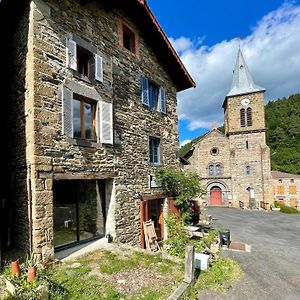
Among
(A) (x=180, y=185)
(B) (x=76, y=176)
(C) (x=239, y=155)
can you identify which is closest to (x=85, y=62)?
(B) (x=76, y=176)

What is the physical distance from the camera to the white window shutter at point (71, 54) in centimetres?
726

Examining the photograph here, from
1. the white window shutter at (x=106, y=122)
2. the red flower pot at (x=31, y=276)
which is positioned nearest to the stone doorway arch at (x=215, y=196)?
the white window shutter at (x=106, y=122)

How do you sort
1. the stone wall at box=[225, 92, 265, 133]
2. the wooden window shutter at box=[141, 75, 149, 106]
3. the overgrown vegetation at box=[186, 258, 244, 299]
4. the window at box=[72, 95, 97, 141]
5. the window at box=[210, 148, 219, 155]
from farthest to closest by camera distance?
1. the window at box=[210, 148, 219, 155]
2. the stone wall at box=[225, 92, 265, 133]
3. the wooden window shutter at box=[141, 75, 149, 106]
4. the window at box=[72, 95, 97, 141]
5. the overgrown vegetation at box=[186, 258, 244, 299]

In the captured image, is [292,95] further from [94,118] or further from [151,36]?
[94,118]

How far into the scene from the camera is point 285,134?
60406 millimetres

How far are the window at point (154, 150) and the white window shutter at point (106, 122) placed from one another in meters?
3.07

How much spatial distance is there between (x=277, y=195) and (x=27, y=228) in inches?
1440

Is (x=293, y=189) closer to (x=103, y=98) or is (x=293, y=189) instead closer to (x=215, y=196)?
(x=215, y=196)

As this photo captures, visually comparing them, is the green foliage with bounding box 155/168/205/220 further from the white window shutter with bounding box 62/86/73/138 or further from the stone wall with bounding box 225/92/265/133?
the stone wall with bounding box 225/92/265/133

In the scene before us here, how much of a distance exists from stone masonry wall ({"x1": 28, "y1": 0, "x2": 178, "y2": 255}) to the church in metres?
19.3

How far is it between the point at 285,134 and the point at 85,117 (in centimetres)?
6393

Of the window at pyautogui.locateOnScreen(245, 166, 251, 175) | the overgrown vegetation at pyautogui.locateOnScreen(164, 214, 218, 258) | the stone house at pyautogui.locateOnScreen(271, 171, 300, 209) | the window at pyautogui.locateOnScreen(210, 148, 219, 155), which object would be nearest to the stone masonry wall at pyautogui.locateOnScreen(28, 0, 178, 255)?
the overgrown vegetation at pyautogui.locateOnScreen(164, 214, 218, 258)

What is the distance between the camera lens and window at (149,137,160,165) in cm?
1114

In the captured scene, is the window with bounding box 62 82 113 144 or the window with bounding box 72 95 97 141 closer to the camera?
the window with bounding box 62 82 113 144
